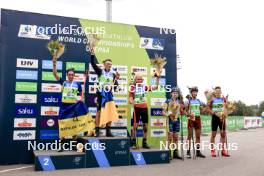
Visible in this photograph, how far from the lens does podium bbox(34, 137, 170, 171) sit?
7844mm

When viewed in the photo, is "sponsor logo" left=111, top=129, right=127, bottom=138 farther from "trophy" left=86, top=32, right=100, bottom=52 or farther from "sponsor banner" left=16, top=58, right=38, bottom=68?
"sponsor banner" left=16, top=58, right=38, bottom=68

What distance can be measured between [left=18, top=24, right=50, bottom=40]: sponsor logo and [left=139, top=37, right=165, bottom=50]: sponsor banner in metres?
2.75

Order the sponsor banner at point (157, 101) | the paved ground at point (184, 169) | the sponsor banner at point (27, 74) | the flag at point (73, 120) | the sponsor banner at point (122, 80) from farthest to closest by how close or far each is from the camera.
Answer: the sponsor banner at point (157, 101)
the sponsor banner at point (122, 80)
the sponsor banner at point (27, 74)
the flag at point (73, 120)
the paved ground at point (184, 169)

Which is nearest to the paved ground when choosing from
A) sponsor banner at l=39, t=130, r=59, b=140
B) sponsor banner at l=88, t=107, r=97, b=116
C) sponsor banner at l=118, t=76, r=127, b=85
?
sponsor banner at l=39, t=130, r=59, b=140

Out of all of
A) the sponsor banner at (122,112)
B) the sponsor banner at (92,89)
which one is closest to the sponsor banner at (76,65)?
the sponsor banner at (92,89)

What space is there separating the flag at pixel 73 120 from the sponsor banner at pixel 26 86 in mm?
997

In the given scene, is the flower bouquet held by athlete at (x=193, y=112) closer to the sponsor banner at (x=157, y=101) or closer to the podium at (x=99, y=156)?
the sponsor banner at (x=157, y=101)

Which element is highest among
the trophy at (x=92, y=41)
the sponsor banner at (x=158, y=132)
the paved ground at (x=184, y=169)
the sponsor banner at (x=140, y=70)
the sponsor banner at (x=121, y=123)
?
the trophy at (x=92, y=41)

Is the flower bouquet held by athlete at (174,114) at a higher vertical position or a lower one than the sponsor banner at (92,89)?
lower

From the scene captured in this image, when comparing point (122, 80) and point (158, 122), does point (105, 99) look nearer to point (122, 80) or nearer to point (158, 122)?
point (122, 80)

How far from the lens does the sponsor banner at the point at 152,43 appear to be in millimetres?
10609

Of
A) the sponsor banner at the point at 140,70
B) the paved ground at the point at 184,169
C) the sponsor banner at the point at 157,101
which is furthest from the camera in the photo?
the sponsor banner at the point at 157,101

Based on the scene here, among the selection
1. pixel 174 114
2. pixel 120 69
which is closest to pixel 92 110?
pixel 120 69

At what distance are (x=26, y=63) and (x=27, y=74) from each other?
0.28 meters
